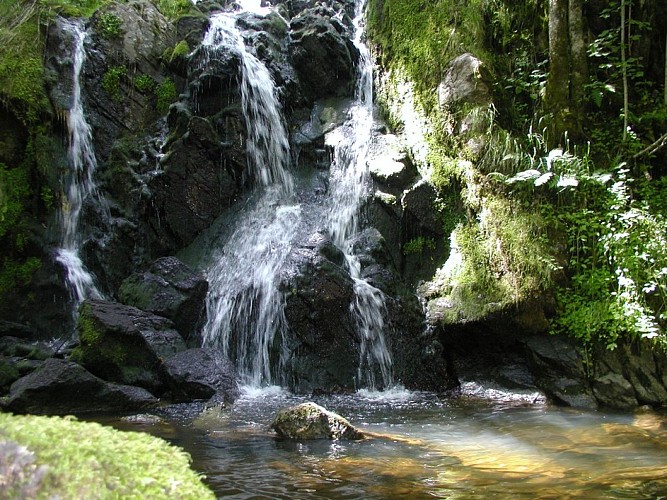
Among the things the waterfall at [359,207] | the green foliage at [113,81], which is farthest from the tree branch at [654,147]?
the green foliage at [113,81]

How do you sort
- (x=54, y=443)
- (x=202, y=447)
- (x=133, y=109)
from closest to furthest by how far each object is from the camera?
(x=54, y=443)
(x=202, y=447)
(x=133, y=109)

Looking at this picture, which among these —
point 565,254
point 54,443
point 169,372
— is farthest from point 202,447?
point 565,254

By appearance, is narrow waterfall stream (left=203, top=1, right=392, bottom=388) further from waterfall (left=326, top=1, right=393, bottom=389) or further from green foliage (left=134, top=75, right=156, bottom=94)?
green foliage (left=134, top=75, right=156, bottom=94)

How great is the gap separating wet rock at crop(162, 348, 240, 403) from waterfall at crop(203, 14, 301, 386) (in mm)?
743

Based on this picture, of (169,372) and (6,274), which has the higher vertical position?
(6,274)

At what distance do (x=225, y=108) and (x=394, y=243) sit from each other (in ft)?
16.3

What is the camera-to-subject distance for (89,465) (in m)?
1.45

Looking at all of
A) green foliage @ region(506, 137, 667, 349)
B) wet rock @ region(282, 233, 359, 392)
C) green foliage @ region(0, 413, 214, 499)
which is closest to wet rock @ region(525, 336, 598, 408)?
green foliage @ region(506, 137, 667, 349)

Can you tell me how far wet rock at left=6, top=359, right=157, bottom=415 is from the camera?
6.17 meters

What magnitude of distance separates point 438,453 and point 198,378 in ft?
11.8

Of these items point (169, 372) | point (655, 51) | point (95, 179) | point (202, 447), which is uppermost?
point (655, 51)

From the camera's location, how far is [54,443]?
150cm

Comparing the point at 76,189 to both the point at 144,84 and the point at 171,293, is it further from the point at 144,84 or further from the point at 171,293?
the point at 171,293

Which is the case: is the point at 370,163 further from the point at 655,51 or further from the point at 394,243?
the point at 655,51
